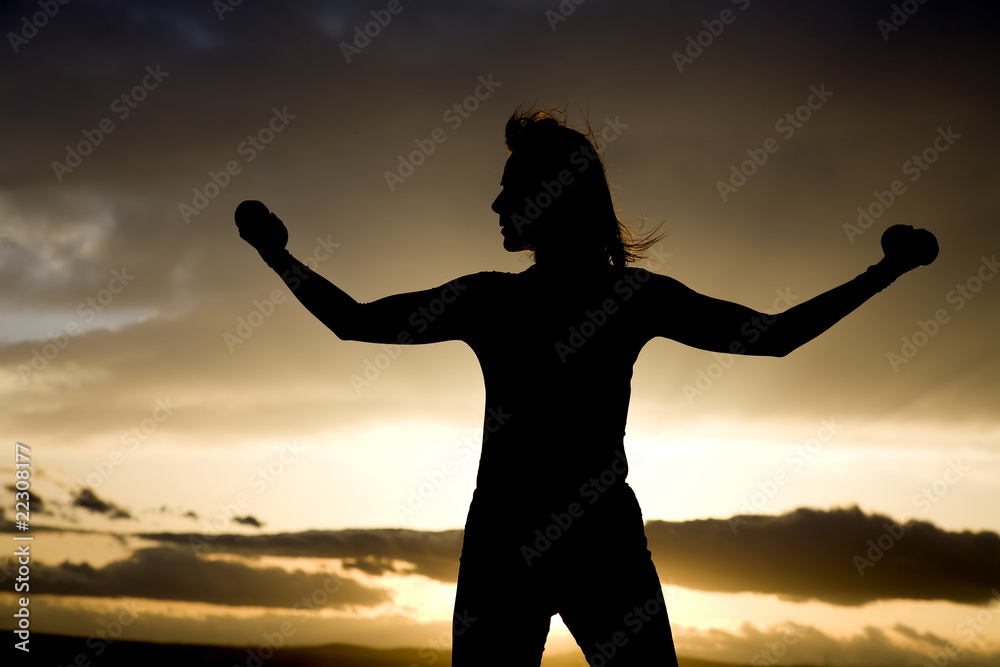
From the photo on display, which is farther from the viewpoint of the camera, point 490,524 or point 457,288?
point 457,288

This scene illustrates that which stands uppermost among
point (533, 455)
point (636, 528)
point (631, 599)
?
point (533, 455)

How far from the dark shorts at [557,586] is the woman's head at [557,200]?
117 centimetres

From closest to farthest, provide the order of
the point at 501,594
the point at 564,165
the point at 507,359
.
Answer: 1. the point at 501,594
2. the point at 507,359
3. the point at 564,165

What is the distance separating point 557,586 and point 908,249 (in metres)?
2.18

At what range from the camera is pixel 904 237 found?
143 inches

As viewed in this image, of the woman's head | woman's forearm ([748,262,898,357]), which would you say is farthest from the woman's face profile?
woman's forearm ([748,262,898,357])

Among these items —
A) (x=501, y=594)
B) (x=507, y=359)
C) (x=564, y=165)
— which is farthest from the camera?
(x=564, y=165)

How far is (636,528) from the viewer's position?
3.32 metres

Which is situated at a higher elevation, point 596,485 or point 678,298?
point 678,298

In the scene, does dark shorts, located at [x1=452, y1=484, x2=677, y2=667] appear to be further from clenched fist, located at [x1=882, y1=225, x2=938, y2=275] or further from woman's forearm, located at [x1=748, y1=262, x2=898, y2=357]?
clenched fist, located at [x1=882, y1=225, x2=938, y2=275]

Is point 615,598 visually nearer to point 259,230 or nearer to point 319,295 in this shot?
point 319,295

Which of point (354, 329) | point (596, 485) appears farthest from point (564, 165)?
point (596, 485)

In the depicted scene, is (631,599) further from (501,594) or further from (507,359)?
(507,359)

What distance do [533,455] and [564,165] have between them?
4.56 ft
